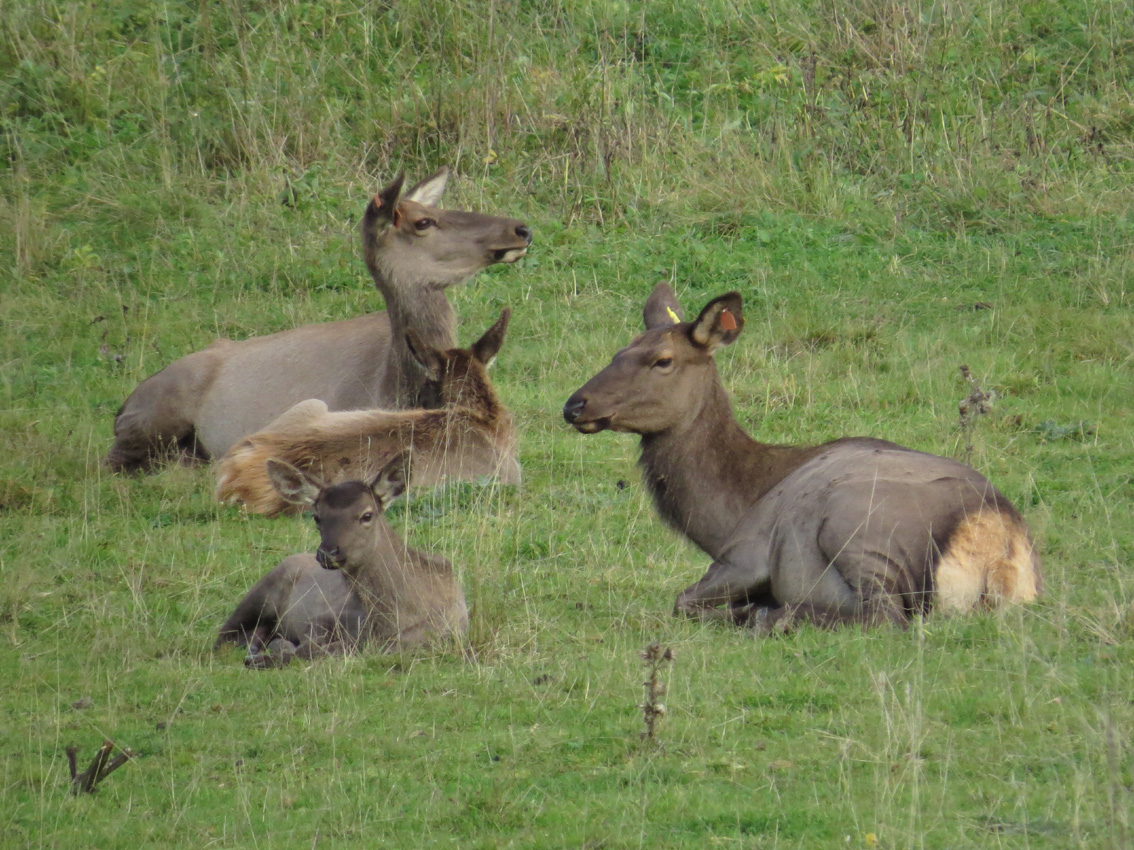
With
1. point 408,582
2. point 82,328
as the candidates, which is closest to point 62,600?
point 408,582

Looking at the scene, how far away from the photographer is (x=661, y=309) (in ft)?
28.2

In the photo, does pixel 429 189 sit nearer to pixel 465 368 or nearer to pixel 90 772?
pixel 465 368

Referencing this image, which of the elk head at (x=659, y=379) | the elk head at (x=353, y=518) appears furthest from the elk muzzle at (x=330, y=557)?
the elk head at (x=659, y=379)

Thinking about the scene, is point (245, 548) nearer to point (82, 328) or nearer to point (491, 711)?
point (491, 711)

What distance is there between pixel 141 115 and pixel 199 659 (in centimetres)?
1003

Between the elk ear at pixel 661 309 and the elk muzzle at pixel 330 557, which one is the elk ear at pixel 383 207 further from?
the elk muzzle at pixel 330 557

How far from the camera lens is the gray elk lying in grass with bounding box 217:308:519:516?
926 cm

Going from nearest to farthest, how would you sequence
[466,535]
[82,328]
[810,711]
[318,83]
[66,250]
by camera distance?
[810,711], [466,535], [82,328], [66,250], [318,83]

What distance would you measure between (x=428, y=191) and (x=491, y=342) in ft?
8.88

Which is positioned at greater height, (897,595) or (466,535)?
(897,595)

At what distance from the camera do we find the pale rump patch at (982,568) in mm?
6633

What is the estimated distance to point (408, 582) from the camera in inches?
274

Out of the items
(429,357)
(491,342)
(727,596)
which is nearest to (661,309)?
(491,342)

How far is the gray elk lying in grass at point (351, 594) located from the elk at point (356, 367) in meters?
3.91
